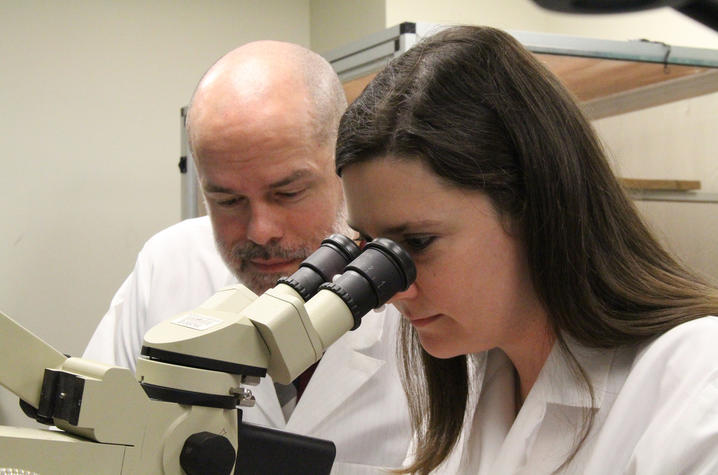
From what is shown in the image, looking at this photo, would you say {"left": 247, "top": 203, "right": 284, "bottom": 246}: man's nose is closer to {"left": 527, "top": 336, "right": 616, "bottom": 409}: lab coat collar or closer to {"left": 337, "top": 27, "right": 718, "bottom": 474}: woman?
{"left": 337, "top": 27, "right": 718, "bottom": 474}: woman

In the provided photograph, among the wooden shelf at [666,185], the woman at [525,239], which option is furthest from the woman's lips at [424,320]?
the wooden shelf at [666,185]

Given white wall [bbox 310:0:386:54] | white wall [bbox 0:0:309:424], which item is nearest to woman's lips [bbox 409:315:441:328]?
white wall [bbox 310:0:386:54]

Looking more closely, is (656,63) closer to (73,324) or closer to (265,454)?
(265,454)

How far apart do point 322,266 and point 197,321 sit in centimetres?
18

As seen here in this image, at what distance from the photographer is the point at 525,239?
39.8 inches

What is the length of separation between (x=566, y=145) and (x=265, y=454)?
20.9 inches

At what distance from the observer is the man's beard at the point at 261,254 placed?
1.46m

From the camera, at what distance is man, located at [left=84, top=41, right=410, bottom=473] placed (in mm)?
1435

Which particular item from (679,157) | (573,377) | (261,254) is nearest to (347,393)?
(261,254)

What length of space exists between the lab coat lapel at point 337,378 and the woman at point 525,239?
47cm

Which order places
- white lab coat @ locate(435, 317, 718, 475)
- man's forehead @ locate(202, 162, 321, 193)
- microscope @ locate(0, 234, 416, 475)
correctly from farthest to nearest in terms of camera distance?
man's forehead @ locate(202, 162, 321, 193)
white lab coat @ locate(435, 317, 718, 475)
microscope @ locate(0, 234, 416, 475)

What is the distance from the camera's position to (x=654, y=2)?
0.50m

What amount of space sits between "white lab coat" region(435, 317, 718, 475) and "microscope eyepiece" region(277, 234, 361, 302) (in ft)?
1.07

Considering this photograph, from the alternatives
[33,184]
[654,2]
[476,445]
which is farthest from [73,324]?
[654,2]
